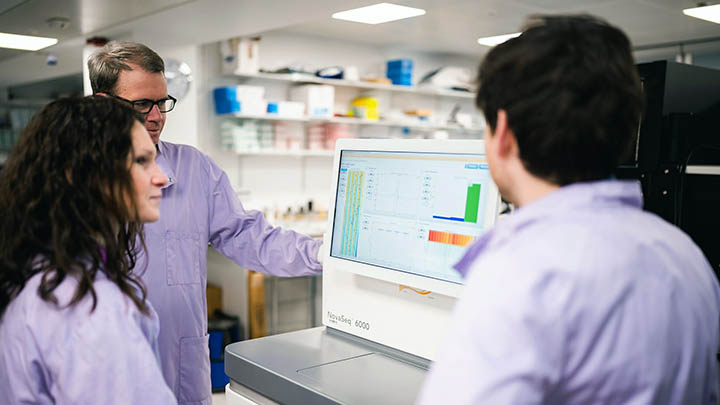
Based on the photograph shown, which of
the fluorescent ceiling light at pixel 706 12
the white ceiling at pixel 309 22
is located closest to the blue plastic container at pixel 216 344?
the white ceiling at pixel 309 22

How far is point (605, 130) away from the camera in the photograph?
0.69 meters

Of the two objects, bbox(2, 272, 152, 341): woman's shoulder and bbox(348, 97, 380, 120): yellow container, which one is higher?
bbox(348, 97, 380, 120): yellow container

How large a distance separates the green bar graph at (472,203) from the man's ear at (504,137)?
434 mm

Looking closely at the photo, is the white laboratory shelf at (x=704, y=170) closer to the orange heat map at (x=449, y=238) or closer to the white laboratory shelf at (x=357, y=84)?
the orange heat map at (x=449, y=238)

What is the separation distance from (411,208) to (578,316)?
71 centimetres

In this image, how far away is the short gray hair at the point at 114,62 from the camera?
1.63m

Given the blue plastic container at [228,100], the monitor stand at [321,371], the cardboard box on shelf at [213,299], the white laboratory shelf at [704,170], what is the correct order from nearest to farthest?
the monitor stand at [321,371], the white laboratory shelf at [704,170], the cardboard box on shelf at [213,299], the blue plastic container at [228,100]

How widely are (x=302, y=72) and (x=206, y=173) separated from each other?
11.5ft

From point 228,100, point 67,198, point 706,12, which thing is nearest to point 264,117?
point 228,100

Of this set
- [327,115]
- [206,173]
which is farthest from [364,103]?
[206,173]

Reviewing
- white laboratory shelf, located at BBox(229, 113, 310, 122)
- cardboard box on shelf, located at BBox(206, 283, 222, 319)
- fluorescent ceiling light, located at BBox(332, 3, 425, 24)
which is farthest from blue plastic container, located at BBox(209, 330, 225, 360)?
fluorescent ceiling light, located at BBox(332, 3, 425, 24)

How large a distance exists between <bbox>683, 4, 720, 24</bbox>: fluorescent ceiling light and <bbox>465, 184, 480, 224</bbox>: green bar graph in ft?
13.2

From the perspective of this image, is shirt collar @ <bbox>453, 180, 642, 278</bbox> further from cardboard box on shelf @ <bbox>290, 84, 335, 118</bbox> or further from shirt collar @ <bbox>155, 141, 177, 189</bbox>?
cardboard box on shelf @ <bbox>290, 84, 335, 118</bbox>

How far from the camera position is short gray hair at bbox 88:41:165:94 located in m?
1.63
